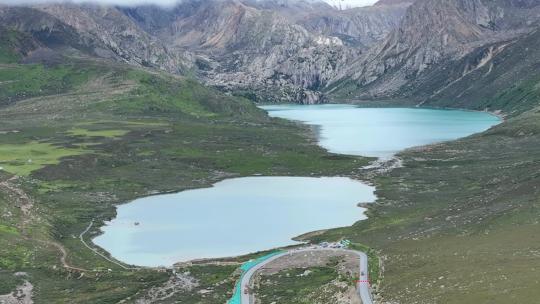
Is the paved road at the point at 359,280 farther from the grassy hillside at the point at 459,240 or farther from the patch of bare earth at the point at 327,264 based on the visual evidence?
the grassy hillside at the point at 459,240

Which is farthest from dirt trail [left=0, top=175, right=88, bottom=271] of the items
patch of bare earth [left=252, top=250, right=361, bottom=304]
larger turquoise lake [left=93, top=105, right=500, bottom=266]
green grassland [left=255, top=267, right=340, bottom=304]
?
green grassland [left=255, top=267, right=340, bottom=304]

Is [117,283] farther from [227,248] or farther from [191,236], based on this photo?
[191,236]

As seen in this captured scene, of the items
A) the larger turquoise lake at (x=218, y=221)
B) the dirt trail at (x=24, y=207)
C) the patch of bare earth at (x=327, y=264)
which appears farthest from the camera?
the larger turquoise lake at (x=218, y=221)

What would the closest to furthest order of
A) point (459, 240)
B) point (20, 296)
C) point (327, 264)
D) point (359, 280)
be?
point (359, 280)
point (20, 296)
point (459, 240)
point (327, 264)

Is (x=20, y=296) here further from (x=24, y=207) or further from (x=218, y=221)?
(x=24, y=207)

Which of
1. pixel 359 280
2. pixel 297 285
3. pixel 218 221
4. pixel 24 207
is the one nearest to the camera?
pixel 359 280

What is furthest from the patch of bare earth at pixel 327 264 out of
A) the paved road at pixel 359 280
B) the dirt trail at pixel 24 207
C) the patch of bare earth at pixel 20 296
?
the dirt trail at pixel 24 207

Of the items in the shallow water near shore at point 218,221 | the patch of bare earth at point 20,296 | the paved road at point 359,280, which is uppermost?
the paved road at point 359,280

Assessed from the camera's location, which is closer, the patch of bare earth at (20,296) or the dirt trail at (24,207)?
the patch of bare earth at (20,296)

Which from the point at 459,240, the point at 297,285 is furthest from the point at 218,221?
the point at 459,240

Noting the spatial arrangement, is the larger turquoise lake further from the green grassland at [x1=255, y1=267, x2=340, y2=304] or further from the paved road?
the green grassland at [x1=255, y1=267, x2=340, y2=304]

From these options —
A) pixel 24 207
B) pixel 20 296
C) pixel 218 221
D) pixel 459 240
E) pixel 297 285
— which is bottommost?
pixel 218 221
